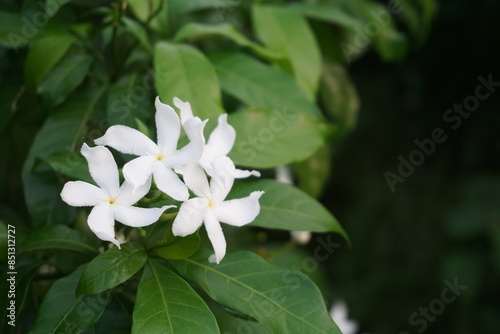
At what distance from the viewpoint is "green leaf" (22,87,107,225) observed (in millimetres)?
1059

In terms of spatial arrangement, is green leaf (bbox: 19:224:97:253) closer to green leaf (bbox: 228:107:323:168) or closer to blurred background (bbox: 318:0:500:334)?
green leaf (bbox: 228:107:323:168)

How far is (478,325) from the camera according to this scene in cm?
261

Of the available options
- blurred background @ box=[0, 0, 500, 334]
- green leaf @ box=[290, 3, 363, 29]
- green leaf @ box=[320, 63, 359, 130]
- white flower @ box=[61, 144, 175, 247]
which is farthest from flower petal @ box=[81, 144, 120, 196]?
blurred background @ box=[0, 0, 500, 334]

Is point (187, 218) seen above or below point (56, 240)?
above

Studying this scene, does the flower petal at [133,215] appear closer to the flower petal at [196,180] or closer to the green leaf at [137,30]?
the flower petal at [196,180]

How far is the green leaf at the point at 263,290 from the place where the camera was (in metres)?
0.85

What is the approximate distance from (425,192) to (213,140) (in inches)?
83.5

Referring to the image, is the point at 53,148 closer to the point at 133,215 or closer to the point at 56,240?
the point at 56,240

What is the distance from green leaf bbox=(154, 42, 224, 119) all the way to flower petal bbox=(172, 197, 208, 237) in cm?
29

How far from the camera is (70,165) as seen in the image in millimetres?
967

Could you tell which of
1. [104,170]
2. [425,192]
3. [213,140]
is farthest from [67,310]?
[425,192]

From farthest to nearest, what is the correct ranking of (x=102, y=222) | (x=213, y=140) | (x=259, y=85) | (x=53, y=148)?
(x=259, y=85) < (x=53, y=148) < (x=213, y=140) < (x=102, y=222)

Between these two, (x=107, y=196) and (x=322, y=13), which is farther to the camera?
(x=322, y=13)

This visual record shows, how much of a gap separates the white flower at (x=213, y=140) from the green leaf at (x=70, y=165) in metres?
0.17
